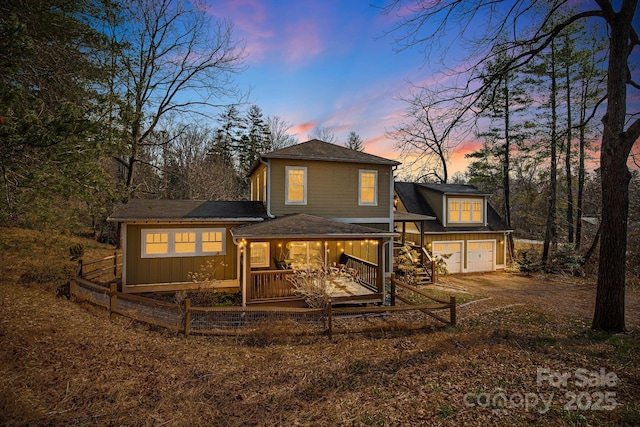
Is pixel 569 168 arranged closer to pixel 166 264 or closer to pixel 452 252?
pixel 452 252

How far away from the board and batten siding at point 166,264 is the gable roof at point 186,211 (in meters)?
0.43

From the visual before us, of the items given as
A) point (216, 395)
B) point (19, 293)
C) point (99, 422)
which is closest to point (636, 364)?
point (216, 395)

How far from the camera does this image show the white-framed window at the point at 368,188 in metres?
13.4

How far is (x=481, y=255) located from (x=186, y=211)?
57.0 ft

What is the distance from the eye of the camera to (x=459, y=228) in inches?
713

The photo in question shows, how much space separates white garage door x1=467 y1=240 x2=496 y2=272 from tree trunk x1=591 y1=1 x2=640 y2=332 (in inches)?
463

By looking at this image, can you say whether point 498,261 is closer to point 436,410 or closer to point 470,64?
point 470,64

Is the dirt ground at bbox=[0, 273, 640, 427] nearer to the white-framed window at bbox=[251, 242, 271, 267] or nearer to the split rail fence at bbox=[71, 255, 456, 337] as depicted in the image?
the split rail fence at bbox=[71, 255, 456, 337]

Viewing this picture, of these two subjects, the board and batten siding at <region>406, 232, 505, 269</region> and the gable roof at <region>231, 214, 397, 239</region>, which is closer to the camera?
the gable roof at <region>231, 214, 397, 239</region>

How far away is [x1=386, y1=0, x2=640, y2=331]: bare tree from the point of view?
633 centimetres

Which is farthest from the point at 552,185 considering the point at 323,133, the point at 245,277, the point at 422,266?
the point at 323,133

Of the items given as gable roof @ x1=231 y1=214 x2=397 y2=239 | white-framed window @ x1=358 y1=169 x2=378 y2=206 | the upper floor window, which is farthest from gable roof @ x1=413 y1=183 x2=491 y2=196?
gable roof @ x1=231 y1=214 x2=397 y2=239

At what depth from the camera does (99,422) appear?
3672 millimetres

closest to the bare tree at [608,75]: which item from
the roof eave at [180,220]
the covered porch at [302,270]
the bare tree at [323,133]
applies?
the covered porch at [302,270]
